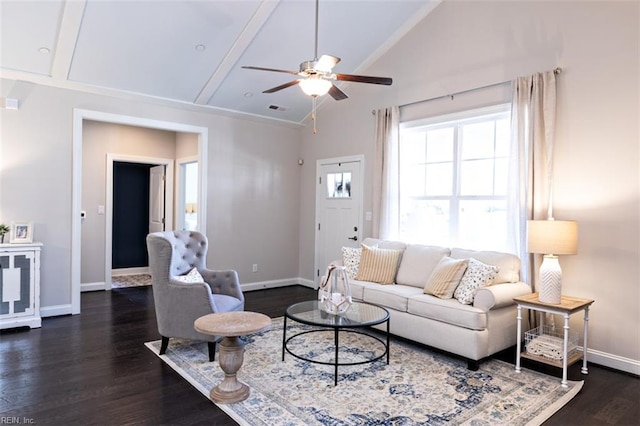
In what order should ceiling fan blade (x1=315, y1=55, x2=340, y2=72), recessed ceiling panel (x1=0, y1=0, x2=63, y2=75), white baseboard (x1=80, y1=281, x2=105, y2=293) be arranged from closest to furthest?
ceiling fan blade (x1=315, y1=55, x2=340, y2=72)
recessed ceiling panel (x1=0, y1=0, x2=63, y2=75)
white baseboard (x1=80, y1=281, x2=105, y2=293)

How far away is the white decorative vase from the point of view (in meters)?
3.40

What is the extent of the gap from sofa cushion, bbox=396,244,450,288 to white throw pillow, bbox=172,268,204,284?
2123 mm

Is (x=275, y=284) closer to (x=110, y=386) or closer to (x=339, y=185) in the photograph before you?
(x=339, y=185)

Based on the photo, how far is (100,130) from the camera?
6.25 metres

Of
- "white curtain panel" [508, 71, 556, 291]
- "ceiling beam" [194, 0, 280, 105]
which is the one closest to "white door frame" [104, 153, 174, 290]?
"ceiling beam" [194, 0, 280, 105]

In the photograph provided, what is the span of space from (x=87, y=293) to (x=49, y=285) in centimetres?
144

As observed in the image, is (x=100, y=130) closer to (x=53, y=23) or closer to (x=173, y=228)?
(x=173, y=228)

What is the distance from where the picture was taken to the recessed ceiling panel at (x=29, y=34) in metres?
3.69

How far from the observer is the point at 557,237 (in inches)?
131

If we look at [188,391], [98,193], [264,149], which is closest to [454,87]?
[264,149]

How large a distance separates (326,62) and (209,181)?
342cm

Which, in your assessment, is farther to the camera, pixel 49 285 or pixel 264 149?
pixel 264 149

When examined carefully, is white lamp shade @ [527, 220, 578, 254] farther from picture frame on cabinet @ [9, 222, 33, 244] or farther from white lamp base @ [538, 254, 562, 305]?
picture frame on cabinet @ [9, 222, 33, 244]

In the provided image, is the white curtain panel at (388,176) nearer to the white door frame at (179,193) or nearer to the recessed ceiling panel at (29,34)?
the white door frame at (179,193)
